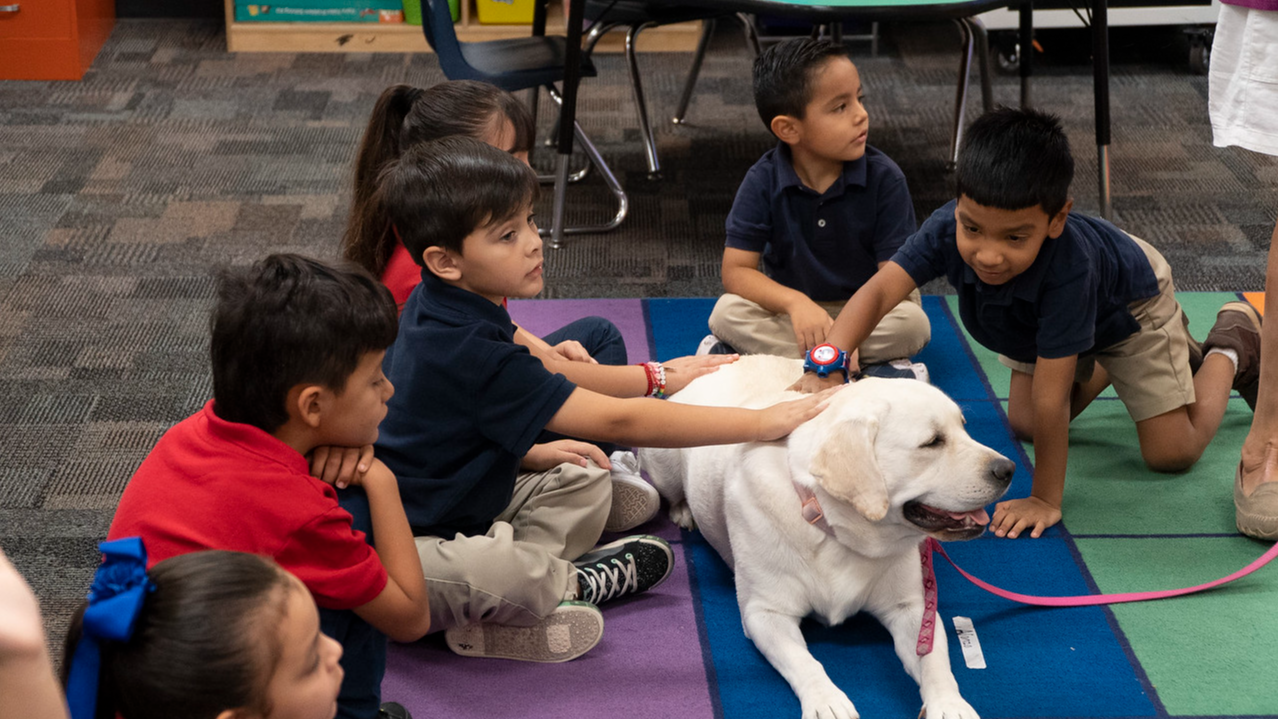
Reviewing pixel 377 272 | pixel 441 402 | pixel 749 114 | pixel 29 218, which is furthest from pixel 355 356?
pixel 749 114

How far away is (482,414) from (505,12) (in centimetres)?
387

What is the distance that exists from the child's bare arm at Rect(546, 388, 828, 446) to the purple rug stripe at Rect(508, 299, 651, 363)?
1.12 m

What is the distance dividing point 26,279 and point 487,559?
205cm

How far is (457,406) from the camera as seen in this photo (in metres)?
1.73

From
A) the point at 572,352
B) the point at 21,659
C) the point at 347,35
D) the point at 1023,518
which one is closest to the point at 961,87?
the point at 1023,518

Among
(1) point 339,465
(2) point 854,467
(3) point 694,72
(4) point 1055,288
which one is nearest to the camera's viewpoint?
(1) point 339,465

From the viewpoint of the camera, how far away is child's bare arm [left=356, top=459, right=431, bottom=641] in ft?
4.90

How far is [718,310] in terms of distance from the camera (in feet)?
8.99

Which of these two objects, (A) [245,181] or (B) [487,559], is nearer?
(B) [487,559]

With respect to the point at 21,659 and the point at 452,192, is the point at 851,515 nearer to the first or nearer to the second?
the point at 452,192

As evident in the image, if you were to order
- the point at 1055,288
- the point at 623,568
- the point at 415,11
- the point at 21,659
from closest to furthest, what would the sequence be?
the point at 21,659, the point at 623,568, the point at 1055,288, the point at 415,11

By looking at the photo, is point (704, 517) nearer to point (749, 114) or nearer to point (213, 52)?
point (749, 114)

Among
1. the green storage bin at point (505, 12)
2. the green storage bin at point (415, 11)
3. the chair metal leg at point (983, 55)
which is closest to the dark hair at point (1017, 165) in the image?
the chair metal leg at point (983, 55)

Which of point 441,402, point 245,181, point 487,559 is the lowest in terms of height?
point 245,181
